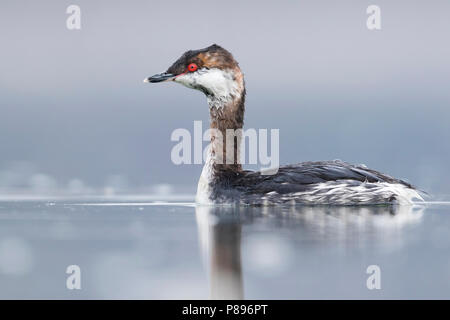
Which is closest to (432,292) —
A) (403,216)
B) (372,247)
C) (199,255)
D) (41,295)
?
(372,247)

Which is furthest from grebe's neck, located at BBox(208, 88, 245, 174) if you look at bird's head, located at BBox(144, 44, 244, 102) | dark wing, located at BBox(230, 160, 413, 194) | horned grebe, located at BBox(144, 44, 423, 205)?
dark wing, located at BBox(230, 160, 413, 194)

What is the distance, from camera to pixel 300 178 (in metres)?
9.47

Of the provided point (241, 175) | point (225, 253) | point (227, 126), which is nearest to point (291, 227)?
point (225, 253)

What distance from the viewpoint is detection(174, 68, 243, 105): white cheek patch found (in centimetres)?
985

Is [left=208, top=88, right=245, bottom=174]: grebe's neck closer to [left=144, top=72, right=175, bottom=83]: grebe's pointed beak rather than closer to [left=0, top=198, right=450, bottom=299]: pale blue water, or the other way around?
[left=144, top=72, right=175, bottom=83]: grebe's pointed beak

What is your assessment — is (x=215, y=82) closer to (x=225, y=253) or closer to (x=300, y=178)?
(x=300, y=178)

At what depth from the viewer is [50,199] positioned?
10758mm

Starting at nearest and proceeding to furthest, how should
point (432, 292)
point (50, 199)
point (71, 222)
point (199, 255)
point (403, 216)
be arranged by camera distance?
point (432, 292) → point (199, 255) → point (71, 222) → point (403, 216) → point (50, 199)

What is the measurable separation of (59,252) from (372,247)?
245cm

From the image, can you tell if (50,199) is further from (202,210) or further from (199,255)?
(199,255)

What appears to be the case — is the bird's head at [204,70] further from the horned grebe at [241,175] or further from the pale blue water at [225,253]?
the pale blue water at [225,253]

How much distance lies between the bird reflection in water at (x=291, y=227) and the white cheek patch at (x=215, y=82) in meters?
1.59

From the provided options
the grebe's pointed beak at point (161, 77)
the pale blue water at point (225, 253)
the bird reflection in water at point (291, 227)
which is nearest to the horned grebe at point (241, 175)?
the grebe's pointed beak at point (161, 77)

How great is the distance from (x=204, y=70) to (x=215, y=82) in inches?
8.8
